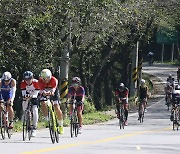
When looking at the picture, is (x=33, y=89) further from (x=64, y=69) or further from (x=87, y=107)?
(x=87, y=107)

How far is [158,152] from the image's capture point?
53.0ft

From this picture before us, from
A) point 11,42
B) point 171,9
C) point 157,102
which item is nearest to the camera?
point 11,42

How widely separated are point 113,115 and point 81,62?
333 inches

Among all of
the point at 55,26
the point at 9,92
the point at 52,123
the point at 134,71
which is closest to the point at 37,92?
the point at 9,92

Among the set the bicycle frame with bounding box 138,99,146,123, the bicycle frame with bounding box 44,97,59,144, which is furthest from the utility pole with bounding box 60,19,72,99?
the bicycle frame with bounding box 44,97,59,144

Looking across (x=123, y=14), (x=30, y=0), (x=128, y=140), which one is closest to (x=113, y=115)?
(x=123, y=14)

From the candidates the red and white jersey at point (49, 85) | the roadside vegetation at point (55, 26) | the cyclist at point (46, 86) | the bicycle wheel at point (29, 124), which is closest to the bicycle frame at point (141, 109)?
the roadside vegetation at point (55, 26)

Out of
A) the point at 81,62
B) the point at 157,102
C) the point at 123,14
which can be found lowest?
the point at 157,102

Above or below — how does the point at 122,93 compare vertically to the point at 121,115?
above

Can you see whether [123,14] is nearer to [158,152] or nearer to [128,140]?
[128,140]

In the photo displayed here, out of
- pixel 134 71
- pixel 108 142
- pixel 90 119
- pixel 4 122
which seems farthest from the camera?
pixel 134 71

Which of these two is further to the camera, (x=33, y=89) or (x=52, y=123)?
(x=33, y=89)

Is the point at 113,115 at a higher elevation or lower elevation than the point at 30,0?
lower

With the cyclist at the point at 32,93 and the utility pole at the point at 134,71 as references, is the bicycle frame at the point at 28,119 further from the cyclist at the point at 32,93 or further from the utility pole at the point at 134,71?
the utility pole at the point at 134,71
